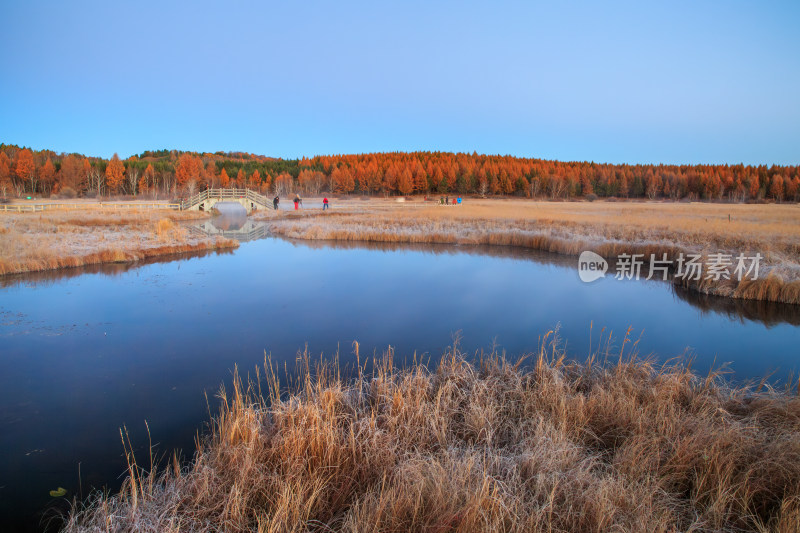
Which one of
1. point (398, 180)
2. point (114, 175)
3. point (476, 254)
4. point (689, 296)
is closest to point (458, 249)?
point (476, 254)

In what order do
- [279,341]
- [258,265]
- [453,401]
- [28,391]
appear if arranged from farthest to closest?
[258,265] < [279,341] < [28,391] < [453,401]

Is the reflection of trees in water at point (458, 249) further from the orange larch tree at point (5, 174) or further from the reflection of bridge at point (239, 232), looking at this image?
the orange larch tree at point (5, 174)

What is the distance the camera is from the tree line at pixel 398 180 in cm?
7150

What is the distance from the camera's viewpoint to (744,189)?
73500 millimetres

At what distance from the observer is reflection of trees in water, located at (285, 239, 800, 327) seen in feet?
33.1

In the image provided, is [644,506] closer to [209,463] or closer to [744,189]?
[209,463]

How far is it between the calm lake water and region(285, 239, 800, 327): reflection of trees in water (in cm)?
8

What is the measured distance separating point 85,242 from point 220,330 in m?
13.2

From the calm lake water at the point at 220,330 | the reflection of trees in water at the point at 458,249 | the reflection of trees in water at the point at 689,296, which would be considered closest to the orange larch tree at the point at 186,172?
the reflection of trees in water at the point at 458,249

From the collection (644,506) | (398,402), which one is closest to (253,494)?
(398,402)

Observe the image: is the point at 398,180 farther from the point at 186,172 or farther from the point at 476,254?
the point at 476,254

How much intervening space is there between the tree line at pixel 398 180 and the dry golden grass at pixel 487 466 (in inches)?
2952

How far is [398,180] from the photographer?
8875cm

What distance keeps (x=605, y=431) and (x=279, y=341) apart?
18.9 ft
